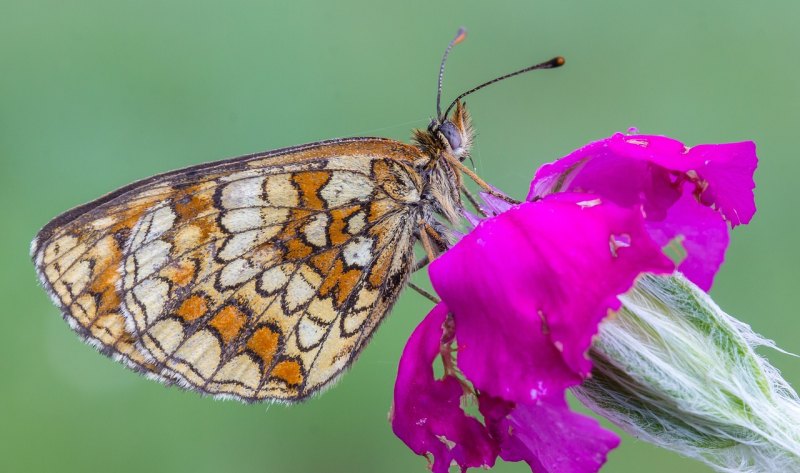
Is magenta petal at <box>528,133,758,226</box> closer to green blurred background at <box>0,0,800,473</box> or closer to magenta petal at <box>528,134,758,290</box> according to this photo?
magenta petal at <box>528,134,758,290</box>

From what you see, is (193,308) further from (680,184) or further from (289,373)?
(680,184)

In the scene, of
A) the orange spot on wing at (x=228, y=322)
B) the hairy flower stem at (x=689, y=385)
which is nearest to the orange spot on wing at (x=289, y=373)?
the orange spot on wing at (x=228, y=322)

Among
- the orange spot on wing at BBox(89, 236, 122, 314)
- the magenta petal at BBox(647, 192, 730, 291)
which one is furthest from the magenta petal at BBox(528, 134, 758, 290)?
the orange spot on wing at BBox(89, 236, 122, 314)

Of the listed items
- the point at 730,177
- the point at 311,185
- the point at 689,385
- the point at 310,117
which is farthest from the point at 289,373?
the point at 310,117

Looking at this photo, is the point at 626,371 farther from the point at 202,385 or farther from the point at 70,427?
the point at 70,427

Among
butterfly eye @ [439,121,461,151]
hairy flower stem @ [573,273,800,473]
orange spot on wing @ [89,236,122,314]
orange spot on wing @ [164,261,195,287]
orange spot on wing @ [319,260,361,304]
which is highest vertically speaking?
orange spot on wing @ [89,236,122,314]

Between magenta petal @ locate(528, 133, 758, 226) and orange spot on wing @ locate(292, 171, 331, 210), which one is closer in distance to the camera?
magenta petal @ locate(528, 133, 758, 226)
